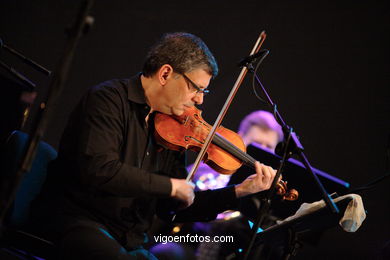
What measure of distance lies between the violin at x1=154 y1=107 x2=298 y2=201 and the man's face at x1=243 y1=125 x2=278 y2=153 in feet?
4.45

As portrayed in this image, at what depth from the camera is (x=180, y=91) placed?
6.96 ft

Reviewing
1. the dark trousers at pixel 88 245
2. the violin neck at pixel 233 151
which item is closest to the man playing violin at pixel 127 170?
the dark trousers at pixel 88 245

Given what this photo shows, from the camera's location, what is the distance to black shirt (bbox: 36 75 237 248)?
5.59 ft

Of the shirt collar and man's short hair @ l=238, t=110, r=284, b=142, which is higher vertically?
the shirt collar

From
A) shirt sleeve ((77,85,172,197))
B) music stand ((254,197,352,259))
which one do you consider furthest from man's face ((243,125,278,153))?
shirt sleeve ((77,85,172,197))

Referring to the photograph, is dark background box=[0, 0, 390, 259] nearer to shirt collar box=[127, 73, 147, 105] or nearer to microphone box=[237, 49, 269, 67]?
shirt collar box=[127, 73, 147, 105]

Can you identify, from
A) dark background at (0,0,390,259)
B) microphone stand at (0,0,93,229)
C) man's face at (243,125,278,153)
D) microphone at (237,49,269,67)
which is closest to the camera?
microphone stand at (0,0,93,229)

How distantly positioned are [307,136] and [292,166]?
62.8 inches

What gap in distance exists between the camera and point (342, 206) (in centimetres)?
176

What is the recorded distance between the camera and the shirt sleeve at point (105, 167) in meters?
1.69

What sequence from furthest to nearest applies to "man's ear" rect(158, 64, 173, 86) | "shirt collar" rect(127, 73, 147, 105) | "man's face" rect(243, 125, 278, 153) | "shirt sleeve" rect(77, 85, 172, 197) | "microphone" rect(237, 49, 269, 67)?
1. "man's face" rect(243, 125, 278, 153)
2. "man's ear" rect(158, 64, 173, 86)
3. "shirt collar" rect(127, 73, 147, 105)
4. "microphone" rect(237, 49, 269, 67)
5. "shirt sleeve" rect(77, 85, 172, 197)

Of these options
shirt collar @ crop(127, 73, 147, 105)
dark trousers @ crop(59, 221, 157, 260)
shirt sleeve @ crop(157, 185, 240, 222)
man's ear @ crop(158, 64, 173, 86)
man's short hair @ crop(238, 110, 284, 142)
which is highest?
man's ear @ crop(158, 64, 173, 86)

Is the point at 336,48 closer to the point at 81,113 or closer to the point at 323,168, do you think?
the point at 323,168

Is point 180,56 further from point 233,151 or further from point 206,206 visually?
point 206,206
